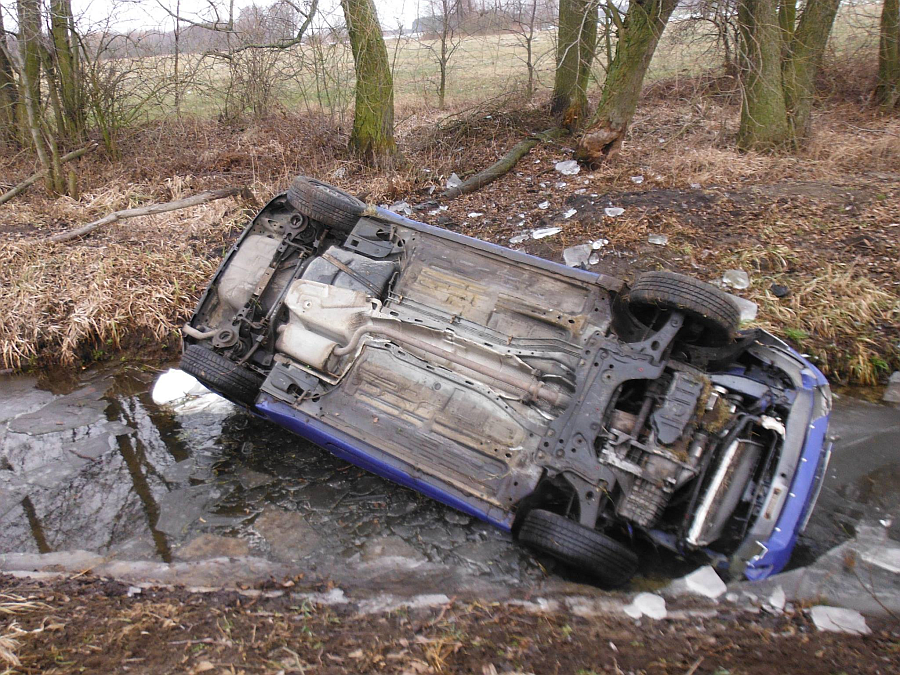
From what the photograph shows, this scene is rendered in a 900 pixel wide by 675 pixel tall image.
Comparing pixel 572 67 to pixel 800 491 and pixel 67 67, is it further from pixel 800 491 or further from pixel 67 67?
pixel 800 491

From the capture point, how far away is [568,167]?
25.7 ft

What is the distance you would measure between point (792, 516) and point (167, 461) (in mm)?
3944

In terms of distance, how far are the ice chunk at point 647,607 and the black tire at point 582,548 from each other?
142mm

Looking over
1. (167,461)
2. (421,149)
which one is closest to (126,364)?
(167,461)

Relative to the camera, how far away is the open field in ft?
18.3

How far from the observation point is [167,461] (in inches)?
171

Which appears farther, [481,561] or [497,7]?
[497,7]

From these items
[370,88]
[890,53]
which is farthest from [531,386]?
[890,53]

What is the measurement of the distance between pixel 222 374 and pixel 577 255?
366cm

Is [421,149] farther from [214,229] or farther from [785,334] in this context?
[785,334]

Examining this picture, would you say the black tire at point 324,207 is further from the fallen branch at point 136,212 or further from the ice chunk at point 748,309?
the ice chunk at point 748,309

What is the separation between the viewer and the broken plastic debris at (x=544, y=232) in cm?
649

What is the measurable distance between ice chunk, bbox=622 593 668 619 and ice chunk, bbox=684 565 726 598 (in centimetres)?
21

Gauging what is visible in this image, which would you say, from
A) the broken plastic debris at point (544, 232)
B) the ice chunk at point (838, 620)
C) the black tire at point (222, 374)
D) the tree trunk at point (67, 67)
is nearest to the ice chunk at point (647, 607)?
the ice chunk at point (838, 620)
